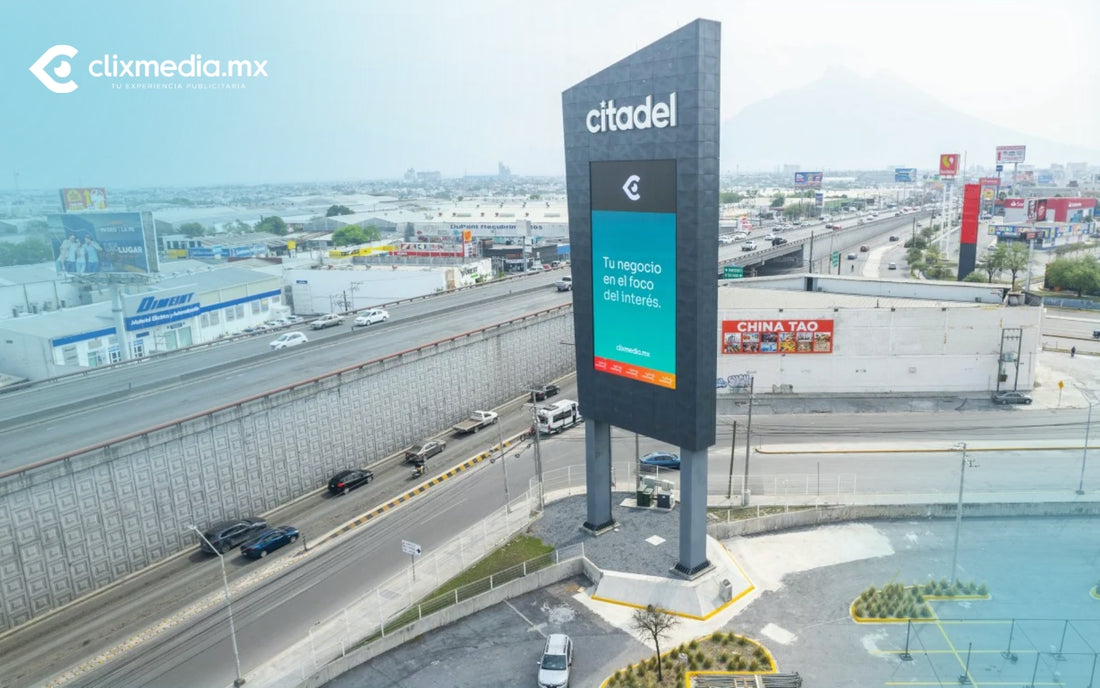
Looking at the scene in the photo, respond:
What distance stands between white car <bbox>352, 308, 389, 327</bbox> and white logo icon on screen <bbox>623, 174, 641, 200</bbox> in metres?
36.9

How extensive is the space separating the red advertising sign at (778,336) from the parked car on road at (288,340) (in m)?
32.6

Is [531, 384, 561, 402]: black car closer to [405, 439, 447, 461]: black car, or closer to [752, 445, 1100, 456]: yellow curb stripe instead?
[405, 439, 447, 461]: black car

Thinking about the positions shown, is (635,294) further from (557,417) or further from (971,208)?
(971,208)

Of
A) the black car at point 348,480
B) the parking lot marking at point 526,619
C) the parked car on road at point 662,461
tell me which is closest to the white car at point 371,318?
the black car at point 348,480

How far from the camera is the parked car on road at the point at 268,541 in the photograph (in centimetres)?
3412

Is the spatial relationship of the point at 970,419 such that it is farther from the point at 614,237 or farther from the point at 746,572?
the point at 614,237

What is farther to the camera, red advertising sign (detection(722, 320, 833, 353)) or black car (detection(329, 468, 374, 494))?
red advertising sign (detection(722, 320, 833, 353))

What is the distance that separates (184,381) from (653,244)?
30864 mm

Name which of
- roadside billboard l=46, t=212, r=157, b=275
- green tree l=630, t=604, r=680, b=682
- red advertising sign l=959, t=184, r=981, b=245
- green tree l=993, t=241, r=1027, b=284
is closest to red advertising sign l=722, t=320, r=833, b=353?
green tree l=630, t=604, r=680, b=682

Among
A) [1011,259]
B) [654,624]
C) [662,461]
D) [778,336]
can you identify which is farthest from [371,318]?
[1011,259]

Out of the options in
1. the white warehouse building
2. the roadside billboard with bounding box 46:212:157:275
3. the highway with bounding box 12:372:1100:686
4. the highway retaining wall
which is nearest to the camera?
the highway with bounding box 12:372:1100:686

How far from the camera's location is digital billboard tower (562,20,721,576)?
86.0 ft

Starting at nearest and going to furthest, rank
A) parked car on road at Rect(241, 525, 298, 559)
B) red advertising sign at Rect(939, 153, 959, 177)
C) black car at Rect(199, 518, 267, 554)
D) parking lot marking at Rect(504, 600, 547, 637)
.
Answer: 1. parking lot marking at Rect(504, 600, 547, 637)
2. parked car on road at Rect(241, 525, 298, 559)
3. black car at Rect(199, 518, 267, 554)
4. red advertising sign at Rect(939, 153, 959, 177)

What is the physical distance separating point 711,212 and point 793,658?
54.6 ft
